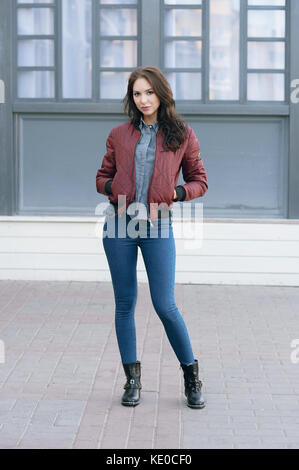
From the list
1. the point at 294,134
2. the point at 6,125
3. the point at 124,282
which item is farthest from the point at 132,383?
the point at 6,125

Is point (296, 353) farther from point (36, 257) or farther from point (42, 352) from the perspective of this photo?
point (36, 257)

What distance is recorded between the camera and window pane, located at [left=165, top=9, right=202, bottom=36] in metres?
8.87

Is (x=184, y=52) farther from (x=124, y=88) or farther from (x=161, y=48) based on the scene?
(x=124, y=88)

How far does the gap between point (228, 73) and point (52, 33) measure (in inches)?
76.2

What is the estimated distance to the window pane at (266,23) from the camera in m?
8.80

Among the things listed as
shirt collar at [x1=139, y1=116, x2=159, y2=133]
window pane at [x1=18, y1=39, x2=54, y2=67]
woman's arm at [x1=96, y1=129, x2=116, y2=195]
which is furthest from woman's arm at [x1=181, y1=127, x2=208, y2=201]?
window pane at [x1=18, y1=39, x2=54, y2=67]

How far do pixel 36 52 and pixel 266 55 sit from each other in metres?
2.47

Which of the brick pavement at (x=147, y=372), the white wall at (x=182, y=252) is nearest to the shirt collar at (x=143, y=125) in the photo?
the brick pavement at (x=147, y=372)

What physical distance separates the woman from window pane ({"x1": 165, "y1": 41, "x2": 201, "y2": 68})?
4.16 meters

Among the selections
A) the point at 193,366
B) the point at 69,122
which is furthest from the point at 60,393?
the point at 69,122

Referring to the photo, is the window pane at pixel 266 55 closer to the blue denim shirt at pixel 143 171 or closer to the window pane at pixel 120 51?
the window pane at pixel 120 51

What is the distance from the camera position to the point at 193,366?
16.4 feet

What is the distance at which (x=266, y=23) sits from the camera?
881cm

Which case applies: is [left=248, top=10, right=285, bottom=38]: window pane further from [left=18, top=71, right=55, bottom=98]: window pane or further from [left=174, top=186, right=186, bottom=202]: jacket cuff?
[left=174, top=186, right=186, bottom=202]: jacket cuff
